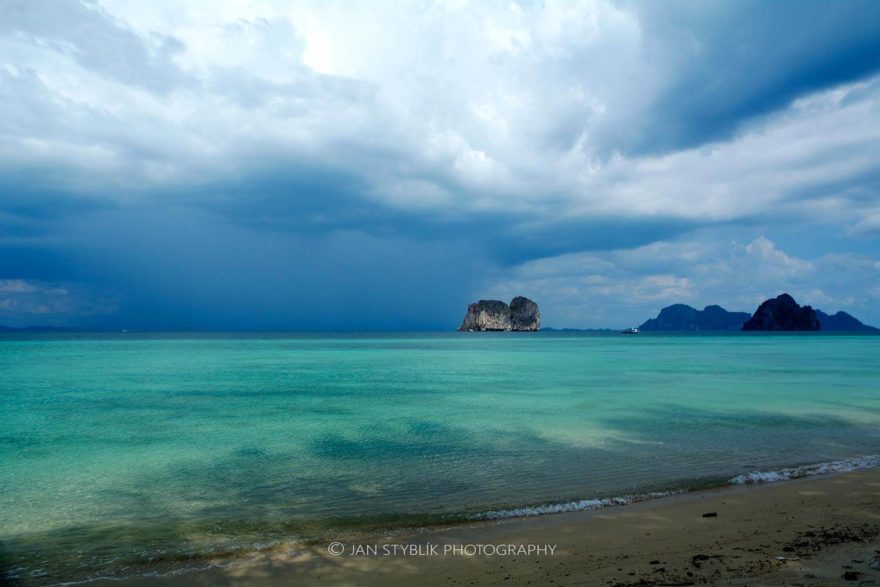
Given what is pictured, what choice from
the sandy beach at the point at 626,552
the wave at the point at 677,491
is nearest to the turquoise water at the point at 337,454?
the wave at the point at 677,491

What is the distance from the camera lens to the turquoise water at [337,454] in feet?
29.7

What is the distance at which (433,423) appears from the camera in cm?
1945

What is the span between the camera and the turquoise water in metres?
9.04

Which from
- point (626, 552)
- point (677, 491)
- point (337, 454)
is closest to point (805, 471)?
point (677, 491)

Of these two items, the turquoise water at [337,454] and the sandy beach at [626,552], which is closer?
the sandy beach at [626,552]

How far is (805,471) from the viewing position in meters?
11.9

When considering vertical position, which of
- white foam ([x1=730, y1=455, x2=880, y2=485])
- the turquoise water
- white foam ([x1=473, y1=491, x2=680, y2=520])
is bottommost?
the turquoise water

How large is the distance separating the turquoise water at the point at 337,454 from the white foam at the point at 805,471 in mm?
393

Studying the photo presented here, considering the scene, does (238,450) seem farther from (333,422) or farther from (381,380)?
(381,380)

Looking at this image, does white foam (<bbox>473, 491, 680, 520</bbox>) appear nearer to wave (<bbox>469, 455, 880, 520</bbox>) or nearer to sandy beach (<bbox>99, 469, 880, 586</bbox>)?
wave (<bbox>469, 455, 880, 520</bbox>)

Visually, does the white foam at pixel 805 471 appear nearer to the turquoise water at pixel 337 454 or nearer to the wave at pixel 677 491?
the wave at pixel 677 491

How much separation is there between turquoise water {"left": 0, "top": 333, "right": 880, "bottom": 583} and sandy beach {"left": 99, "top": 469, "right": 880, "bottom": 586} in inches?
38.0

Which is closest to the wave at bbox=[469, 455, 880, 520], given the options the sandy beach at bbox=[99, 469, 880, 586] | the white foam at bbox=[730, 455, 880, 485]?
the white foam at bbox=[730, 455, 880, 485]

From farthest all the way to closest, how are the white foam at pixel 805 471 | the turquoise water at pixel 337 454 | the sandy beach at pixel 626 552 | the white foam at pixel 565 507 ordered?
the white foam at pixel 805 471 → the white foam at pixel 565 507 → the turquoise water at pixel 337 454 → the sandy beach at pixel 626 552
